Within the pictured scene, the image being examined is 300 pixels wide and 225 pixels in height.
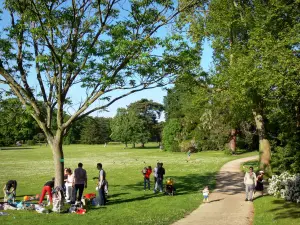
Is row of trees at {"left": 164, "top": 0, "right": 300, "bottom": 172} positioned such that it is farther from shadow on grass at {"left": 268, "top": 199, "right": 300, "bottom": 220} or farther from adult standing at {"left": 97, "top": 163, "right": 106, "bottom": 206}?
adult standing at {"left": 97, "top": 163, "right": 106, "bottom": 206}

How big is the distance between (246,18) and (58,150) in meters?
Answer: 15.7

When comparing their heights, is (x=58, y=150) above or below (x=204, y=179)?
above

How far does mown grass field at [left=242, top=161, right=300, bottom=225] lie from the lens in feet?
39.7

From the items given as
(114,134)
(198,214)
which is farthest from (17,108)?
(114,134)

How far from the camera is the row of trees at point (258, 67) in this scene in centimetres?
1797

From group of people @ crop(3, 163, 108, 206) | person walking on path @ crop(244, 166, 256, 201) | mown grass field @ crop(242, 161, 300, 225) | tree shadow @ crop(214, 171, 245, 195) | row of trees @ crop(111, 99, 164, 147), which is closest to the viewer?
mown grass field @ crop(242, 161, 300, 225)

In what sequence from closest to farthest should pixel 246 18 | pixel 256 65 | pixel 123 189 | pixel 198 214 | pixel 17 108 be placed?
pixel 198 214 < pixel 17 108 < pixel 256 65 < pixel 123 189 < pixel 246 18

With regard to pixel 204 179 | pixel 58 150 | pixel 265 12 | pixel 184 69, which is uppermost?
pixel 265 12

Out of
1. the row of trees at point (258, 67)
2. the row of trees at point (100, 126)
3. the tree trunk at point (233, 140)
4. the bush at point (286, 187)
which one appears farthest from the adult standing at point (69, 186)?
the tree trunk at point (233, 140)

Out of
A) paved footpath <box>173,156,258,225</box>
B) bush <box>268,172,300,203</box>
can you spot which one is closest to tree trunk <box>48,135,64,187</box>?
paved footpath <box>173,156,258,225</box>

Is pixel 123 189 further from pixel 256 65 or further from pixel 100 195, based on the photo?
pixel 256 65

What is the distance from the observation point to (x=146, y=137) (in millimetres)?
88250

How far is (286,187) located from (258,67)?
283 inches

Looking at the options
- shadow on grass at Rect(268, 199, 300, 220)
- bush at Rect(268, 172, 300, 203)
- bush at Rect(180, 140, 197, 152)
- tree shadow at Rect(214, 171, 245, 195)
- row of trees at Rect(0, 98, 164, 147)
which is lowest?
tree shadow at Rect(214, 171, 245, 195)
